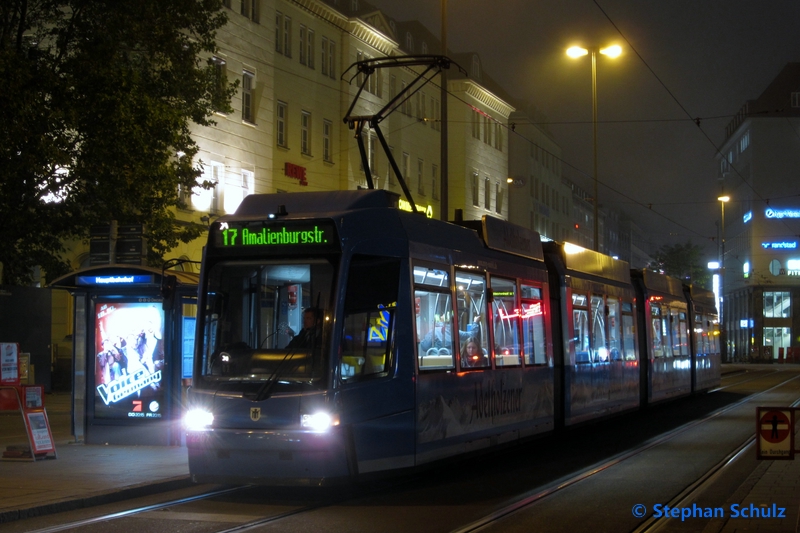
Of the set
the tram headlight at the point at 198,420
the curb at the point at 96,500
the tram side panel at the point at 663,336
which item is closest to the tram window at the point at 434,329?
the tram headlight at the point at 198,420

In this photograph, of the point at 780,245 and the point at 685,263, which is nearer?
the point at 780,245

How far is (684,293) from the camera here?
29.5m

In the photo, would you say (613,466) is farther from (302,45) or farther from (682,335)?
(302,45)

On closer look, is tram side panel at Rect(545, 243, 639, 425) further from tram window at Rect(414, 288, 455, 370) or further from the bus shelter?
the bus shelter

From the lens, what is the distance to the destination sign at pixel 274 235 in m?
11.1

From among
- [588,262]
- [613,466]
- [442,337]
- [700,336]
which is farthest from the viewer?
[700,336]

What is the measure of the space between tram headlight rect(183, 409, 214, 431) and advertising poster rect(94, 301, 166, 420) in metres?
4.50

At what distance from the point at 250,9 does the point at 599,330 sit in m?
23.2

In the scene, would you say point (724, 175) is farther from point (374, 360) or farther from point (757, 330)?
point (374, 360)

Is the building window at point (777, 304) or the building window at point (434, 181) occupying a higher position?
the building window at point (434, 181)

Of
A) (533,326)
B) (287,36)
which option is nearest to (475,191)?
(287,36)

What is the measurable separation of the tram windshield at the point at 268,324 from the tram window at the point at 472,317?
9.23 ft

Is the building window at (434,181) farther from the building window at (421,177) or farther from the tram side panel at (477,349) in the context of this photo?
the tram side panel at (477,349)

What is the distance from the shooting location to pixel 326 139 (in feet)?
145
